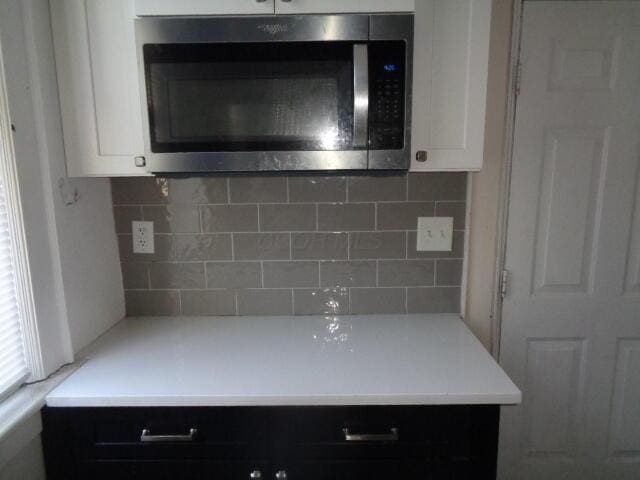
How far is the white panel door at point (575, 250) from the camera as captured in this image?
1.34m

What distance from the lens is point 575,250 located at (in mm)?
1454

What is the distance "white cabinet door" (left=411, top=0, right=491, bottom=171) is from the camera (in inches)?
42.5

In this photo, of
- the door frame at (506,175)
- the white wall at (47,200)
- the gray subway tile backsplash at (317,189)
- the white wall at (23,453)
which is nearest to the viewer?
the white wall at (23,453)

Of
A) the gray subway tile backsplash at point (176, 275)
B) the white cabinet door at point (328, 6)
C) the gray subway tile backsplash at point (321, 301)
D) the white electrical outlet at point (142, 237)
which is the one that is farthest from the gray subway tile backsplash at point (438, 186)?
the white electrical outlet at point (142, 237)

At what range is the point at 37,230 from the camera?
3.46 feet

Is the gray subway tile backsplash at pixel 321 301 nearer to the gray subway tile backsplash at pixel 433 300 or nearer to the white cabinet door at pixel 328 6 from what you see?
the gray subway tile backsplash at pixel 433 300

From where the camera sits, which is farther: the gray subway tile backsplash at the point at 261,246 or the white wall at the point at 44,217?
the gray subway tile backsplash at the point at 261,246

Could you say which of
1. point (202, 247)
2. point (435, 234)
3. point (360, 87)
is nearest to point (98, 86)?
point (202, 247)

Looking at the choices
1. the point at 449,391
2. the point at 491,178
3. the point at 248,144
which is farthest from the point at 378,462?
the point at 491,178

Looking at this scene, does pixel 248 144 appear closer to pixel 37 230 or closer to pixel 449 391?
A: pixel 37 230

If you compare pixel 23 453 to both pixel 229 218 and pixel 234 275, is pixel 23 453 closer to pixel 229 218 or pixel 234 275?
pixel 234 275

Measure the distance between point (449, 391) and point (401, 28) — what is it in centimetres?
94

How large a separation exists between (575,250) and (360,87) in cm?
105

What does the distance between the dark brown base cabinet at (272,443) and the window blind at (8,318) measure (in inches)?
5.6
